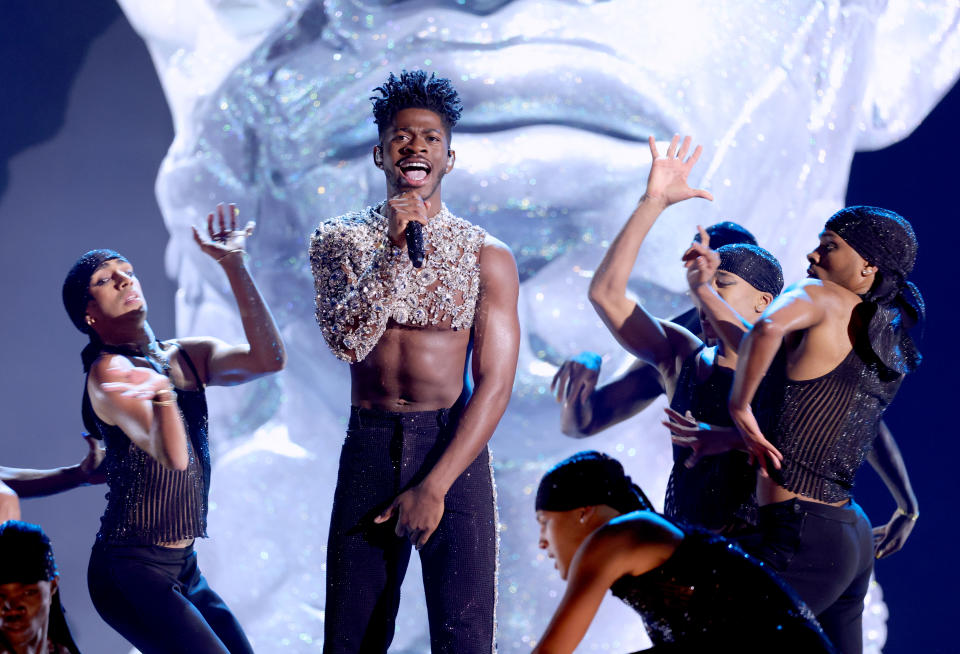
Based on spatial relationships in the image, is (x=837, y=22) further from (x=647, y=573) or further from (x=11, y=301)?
(x=11, y=301)

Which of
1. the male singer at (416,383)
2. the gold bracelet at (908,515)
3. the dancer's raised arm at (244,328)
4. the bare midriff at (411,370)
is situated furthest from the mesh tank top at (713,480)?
the dancer's raised arm at (244,328)

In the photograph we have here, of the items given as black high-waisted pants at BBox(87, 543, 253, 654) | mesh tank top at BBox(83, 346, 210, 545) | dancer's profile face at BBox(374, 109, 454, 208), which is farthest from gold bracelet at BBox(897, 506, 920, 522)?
mesh tank top at BBox(83, 346, 210, 545)

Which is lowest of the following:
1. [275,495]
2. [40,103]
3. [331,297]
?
[275,495]

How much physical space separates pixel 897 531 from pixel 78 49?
3586 mm

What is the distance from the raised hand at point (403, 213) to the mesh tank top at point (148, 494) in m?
0.86

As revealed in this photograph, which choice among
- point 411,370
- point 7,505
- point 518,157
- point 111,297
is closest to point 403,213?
A: point 411,370

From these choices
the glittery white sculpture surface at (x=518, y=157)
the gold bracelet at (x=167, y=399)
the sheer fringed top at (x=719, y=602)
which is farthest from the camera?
the glittery white sculpture surface at (x=518, y=157)

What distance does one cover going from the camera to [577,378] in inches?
117

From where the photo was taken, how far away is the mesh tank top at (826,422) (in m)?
2.23

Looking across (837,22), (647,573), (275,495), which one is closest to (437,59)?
(837,22)

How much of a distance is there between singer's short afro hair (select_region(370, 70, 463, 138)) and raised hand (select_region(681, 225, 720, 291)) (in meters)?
0.79

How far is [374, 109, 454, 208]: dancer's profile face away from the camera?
2064 mm

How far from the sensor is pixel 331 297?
2.07 meters

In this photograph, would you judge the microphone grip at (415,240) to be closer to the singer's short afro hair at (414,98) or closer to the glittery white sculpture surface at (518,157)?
the singer's short afro hair at (414,98)
